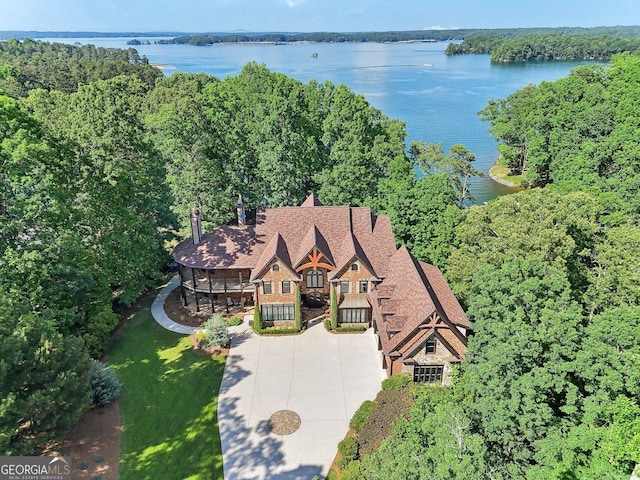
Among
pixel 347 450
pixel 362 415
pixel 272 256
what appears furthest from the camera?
pixel 272 256

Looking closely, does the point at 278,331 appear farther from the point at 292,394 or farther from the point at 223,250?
the point at 223,250

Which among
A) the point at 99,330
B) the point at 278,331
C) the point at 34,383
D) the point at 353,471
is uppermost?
the point at 34,383

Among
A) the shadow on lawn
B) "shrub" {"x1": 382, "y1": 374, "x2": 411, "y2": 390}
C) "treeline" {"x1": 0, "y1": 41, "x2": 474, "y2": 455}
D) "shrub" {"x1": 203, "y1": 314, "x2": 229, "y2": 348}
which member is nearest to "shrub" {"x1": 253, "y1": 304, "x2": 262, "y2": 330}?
"shrub" {"x1": 203, "y1": 314, "x2": 229, "y2": 348}

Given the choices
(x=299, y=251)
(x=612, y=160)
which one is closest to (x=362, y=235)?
(x=299, y=251)

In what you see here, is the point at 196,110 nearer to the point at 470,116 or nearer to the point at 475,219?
the point at 475,219

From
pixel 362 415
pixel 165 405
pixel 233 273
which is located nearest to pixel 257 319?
pixel 233 273

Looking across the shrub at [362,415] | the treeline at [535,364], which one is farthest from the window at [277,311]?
the treeline at [535,364]
